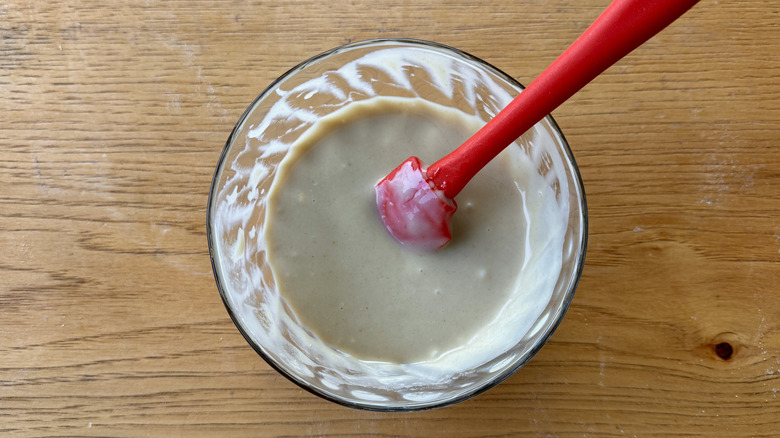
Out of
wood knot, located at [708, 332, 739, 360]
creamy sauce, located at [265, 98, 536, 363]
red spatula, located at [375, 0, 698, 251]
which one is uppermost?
red spatula, located at [375, 0, 698, 251]

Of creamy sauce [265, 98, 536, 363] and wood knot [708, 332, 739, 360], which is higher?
creamy sauce [265, 98, 536, 363]

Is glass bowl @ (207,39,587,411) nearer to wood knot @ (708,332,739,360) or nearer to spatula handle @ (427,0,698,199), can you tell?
spatula handle @ (427,0,698,199)

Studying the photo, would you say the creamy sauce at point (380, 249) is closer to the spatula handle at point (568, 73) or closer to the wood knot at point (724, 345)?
the spatula handle at point (568, 73)

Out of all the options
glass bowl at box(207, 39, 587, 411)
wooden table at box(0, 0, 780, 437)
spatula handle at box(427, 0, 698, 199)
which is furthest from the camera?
wooden table at box(0, 0, 780, 437)

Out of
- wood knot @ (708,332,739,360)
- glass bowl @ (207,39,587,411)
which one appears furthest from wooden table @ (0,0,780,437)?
glass bowl @ (207,39,587,411)

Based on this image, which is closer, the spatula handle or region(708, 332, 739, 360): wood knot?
Result: the spatula handle

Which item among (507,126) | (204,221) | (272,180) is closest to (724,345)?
(507,126)

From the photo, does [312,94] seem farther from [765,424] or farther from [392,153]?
[765,424]
